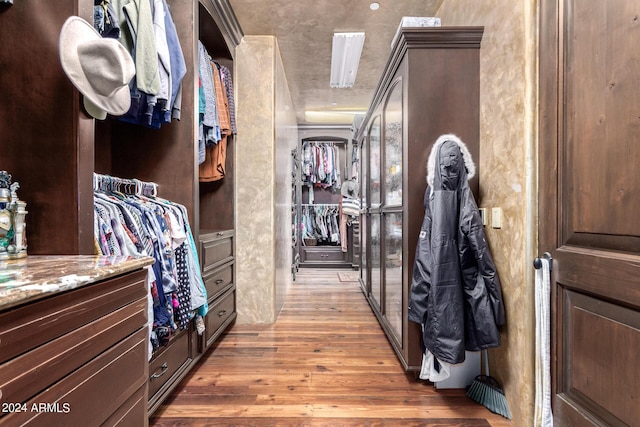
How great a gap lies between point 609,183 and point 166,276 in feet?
5.61

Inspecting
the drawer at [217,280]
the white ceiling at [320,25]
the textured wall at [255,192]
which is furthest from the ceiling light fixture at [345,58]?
the drawer at [217,280]

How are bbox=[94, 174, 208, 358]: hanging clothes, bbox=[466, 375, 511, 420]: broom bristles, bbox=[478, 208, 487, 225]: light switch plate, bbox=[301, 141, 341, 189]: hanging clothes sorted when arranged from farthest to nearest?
1. bbox=[301, 141, 341, 189]: hanging clothes
2. bbox=[478, 208, 487, 225]: light switch plate
3. bbox=[466, 375, 511, 420]: broom bristles
4. bbox=[94, 174, 208, 358]: hanging clothes

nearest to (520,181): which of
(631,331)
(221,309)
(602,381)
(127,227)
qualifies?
(631,331)

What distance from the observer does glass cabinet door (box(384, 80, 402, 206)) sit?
196 centimetres

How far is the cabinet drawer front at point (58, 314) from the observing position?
1.84 feet

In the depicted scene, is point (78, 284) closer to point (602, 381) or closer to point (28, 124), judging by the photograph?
point (28, 124)

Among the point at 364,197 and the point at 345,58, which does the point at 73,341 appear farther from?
the point at 364,197

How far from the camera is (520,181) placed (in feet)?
4.49

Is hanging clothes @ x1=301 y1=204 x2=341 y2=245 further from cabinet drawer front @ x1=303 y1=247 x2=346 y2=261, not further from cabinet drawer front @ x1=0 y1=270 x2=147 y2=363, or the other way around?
cabinet drawer front @ x1=0 y1=270 x2=147 y2=363

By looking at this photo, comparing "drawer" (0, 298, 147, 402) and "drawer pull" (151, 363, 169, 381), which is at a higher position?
"drawer" (0, 298, 147, 402)

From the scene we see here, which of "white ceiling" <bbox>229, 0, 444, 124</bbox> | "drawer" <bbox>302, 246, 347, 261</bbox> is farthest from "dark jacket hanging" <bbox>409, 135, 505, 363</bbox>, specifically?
"drawer" <bbox>302, 246, 347, 261</bbox>

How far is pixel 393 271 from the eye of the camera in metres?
2.20

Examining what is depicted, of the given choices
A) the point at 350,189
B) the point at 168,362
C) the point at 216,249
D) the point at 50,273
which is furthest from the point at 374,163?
the point at 50,273

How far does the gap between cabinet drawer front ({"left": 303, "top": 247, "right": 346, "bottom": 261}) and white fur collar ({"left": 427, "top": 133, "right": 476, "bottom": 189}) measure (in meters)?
3.89
